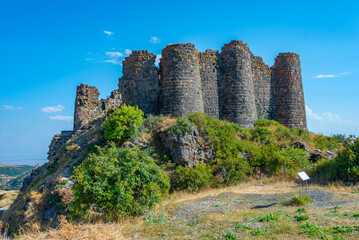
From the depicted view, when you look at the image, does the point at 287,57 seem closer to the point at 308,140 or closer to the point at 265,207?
the point at 308,140

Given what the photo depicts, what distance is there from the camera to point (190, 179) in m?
16.0

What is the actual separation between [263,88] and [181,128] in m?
10.5

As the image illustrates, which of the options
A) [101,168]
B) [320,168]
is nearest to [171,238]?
[101,168]

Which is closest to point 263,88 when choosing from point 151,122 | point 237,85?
point 237,85

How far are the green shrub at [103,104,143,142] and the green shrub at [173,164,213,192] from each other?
3.82 meters

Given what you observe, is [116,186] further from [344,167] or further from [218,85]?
[218,85]

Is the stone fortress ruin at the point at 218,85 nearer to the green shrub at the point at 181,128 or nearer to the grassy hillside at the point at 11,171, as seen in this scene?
the green shrub at the point at 181,128

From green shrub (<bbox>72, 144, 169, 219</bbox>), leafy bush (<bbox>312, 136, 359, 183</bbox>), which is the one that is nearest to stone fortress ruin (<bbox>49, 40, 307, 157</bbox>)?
leafy bush (<bbox>312, 136, 359, 183</bbox>)

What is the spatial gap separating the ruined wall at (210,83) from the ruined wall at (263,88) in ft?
13.4

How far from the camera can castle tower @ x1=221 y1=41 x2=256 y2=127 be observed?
72.0 ft

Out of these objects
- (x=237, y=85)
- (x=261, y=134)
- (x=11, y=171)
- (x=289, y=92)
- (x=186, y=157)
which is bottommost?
(x=11, y=171)

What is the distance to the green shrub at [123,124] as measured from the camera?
17.7 m

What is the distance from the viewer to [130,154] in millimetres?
10555

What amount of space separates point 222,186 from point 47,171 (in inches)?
488
